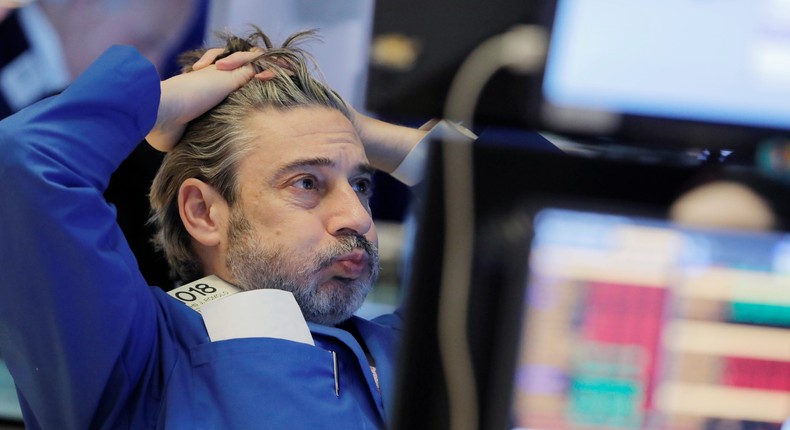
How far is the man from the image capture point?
1.05 metres

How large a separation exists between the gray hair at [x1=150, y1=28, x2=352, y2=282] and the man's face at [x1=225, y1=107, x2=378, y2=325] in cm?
3

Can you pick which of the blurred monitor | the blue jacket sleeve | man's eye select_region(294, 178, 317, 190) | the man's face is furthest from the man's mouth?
the blurred monitor

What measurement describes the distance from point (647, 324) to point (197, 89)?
1.05 meters

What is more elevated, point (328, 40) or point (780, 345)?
point (328, 40)

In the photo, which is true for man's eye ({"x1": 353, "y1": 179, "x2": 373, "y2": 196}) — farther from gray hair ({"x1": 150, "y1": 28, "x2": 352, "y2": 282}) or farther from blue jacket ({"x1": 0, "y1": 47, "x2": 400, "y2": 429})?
blue jacket ({"x1": 0, "y1": 47, "x2": 400, "y2": 429})

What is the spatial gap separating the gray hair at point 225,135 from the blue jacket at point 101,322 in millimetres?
272

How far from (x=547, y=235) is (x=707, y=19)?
0.18 m

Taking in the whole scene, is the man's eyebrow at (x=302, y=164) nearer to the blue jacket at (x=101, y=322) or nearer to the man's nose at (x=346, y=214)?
the man's nose at (x=346, y=214)

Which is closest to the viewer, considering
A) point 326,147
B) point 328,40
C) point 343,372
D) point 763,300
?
point 763,300

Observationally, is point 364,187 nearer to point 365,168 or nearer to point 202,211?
point 365,168

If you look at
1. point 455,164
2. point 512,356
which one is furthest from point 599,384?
point 455,164

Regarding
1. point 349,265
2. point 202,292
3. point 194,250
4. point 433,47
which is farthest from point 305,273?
point 433,47

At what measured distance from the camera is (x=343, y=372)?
1.28m

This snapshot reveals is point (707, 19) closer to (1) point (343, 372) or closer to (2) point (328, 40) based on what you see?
(1) point (343, 372)
